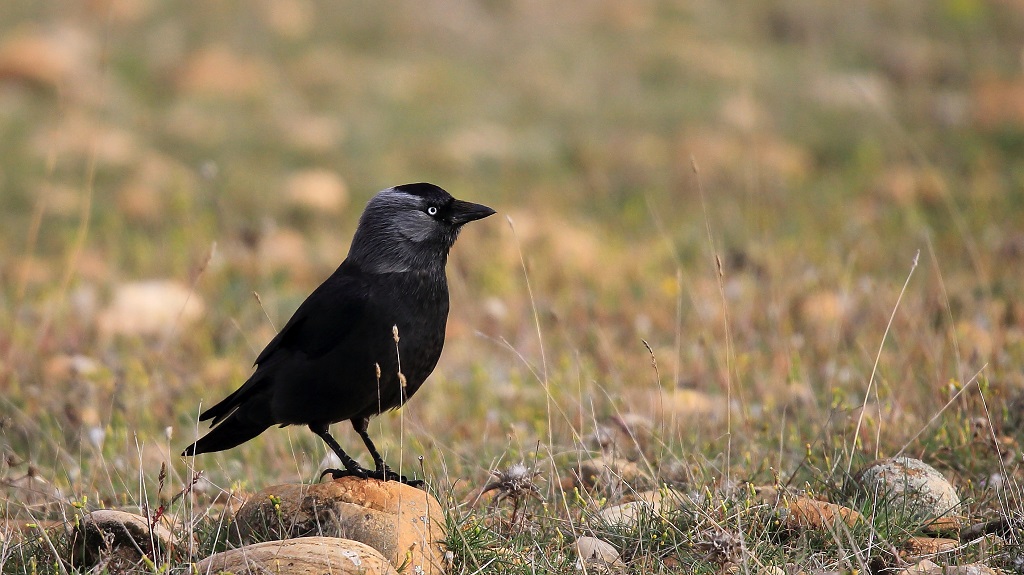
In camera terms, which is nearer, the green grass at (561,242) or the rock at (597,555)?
the rock at (597,555)

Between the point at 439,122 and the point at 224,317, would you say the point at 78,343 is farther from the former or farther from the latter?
the point at 439,122

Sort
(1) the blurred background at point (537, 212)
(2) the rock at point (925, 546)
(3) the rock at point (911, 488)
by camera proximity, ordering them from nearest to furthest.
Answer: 1. (2) the rock at point (925, 546)
2. (3) the rock at point (911, 488)
3. (1) the blurred background at point (537, 212)

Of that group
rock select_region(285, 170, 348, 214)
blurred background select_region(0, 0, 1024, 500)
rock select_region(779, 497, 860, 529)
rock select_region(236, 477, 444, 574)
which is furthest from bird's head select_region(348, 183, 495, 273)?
rock select_region(285, 170, 348, 214)

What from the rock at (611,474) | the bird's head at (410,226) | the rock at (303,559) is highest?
the bird's head at (410,226)

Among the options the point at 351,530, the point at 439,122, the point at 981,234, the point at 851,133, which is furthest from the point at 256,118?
the point at 351,530

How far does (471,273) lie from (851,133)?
560 cm

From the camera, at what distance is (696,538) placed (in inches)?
130

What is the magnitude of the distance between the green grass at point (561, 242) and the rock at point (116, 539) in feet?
0.43

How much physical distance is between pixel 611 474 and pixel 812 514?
2.53 feet

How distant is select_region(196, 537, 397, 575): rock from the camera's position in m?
2.90

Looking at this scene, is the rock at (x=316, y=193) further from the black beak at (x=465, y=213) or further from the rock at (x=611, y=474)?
the rock at (x=611, y=474)

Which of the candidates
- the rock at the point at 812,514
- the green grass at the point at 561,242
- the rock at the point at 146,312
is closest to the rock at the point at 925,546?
the green grass at the point at 561,242

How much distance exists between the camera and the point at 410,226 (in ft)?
13.1

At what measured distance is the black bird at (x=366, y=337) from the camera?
3619 millimetres
